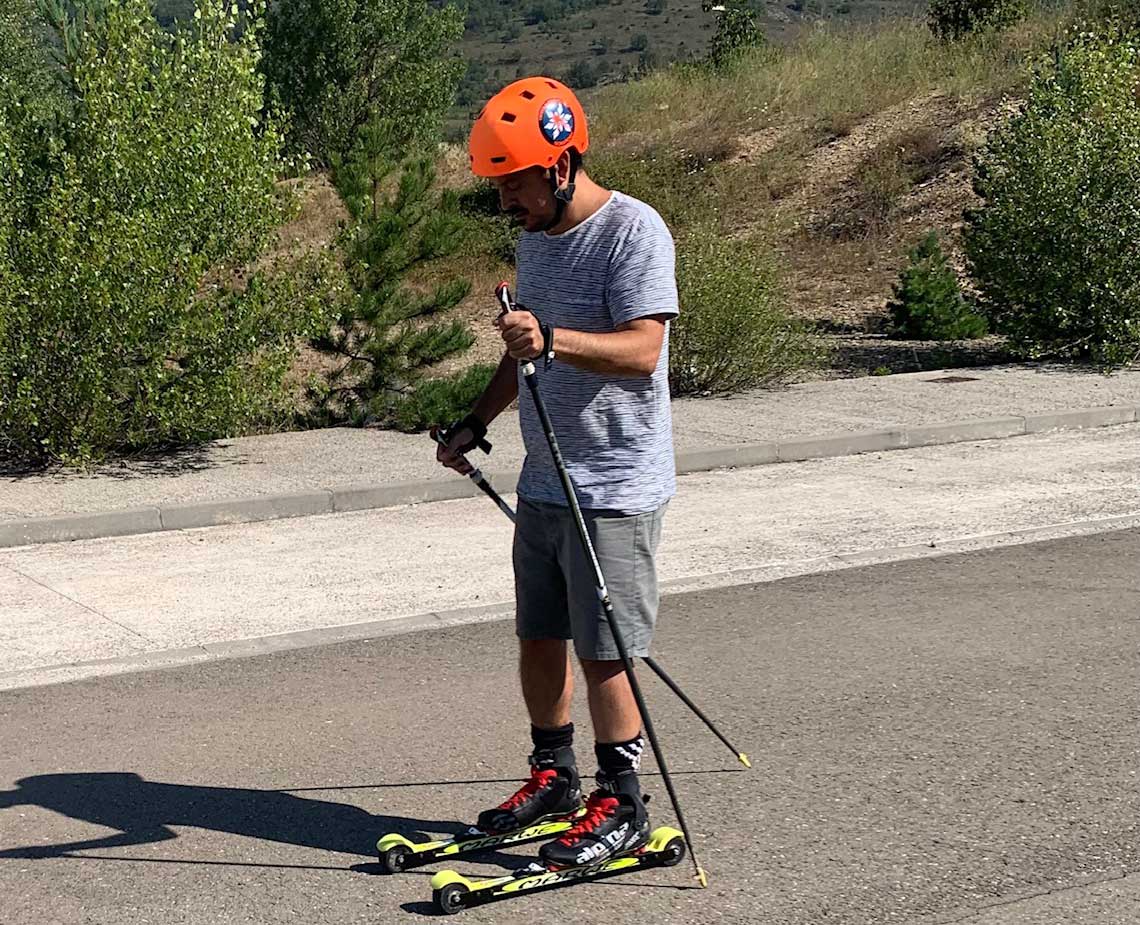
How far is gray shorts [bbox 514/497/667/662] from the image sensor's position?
15.2 ft

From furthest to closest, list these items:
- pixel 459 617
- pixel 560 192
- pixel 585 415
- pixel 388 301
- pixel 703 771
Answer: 1. pixel 388 301
2. pixel 459 617
3. pixel 703 771
4. pixel 585 415
5. pixel 560 192

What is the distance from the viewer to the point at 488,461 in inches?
451

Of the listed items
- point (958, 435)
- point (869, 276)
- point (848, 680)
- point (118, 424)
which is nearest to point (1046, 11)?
point (869, 276)

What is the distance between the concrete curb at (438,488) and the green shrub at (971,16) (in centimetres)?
1974

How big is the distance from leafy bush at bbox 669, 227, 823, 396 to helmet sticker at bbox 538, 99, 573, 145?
10.1 meters

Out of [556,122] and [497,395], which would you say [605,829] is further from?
[556,122]

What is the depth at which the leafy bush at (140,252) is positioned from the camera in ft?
36.1

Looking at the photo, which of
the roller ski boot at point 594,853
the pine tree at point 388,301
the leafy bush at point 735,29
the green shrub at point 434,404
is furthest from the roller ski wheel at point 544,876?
the leafy bush at point 735,29

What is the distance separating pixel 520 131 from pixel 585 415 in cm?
75

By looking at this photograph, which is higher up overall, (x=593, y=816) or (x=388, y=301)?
(x=388, y=301)

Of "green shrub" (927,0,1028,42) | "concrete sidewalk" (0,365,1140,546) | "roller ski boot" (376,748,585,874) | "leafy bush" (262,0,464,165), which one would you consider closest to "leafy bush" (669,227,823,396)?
"concrete sidewalk" (0,365,1140,546)

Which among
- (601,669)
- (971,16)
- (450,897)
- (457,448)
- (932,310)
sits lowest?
(932,310)

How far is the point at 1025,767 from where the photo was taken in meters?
5.70

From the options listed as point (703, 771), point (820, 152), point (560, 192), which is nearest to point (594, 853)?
point (703, 771)
